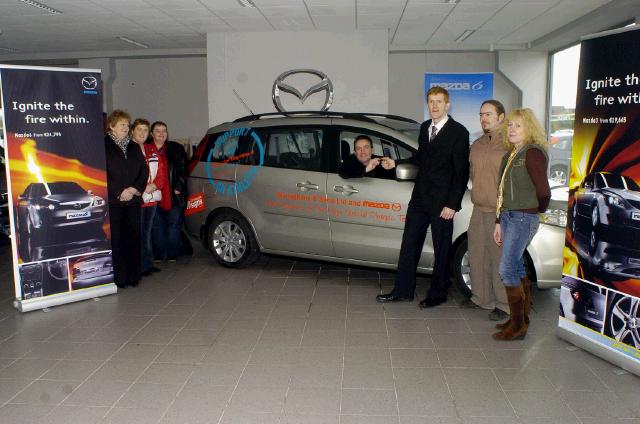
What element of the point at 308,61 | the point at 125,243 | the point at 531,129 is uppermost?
the point at 308,61

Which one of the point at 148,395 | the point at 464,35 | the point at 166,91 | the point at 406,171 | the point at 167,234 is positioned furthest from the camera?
the point at 166,91

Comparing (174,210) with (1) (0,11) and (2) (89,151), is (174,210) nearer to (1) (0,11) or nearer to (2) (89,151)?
(2) (89,151)

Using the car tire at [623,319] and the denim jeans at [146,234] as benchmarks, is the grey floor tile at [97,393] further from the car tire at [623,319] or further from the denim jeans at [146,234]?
the car tire at [623,319]

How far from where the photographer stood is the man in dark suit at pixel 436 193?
15.2 feet

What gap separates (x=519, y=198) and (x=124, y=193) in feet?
12.0

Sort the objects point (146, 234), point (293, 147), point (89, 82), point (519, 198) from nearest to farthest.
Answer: point (519, 198), point (89, 82), point (293, 147), point (146, 234)

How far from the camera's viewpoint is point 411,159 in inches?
199

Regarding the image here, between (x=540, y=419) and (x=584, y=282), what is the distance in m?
1.25

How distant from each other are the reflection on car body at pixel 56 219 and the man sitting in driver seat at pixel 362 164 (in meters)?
2.34

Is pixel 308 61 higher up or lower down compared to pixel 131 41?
lower down

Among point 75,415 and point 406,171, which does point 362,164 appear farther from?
point 75,415

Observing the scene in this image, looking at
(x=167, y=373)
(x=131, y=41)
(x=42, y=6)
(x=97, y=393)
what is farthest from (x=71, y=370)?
(x=131, y=41)

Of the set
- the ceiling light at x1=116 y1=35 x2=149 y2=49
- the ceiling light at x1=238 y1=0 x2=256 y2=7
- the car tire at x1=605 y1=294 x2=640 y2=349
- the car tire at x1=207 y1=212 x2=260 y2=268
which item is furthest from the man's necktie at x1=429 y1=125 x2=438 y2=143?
the ceiling light at x1=116 y1=35 x2=149 y2=49

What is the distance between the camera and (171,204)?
22.1ft
